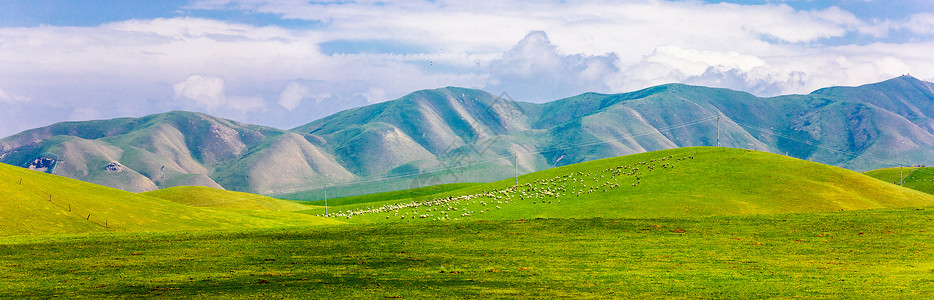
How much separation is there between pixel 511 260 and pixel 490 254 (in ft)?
8.46

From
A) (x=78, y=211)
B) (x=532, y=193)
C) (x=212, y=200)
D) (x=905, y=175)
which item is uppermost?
(x=905, y=175)

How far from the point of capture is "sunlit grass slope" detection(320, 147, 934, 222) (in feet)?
231

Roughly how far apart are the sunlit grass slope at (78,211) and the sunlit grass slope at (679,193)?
24159 millimetres

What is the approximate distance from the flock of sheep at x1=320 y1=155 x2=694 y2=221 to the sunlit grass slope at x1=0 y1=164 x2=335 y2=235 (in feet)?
67.3

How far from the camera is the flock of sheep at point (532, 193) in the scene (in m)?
81.2

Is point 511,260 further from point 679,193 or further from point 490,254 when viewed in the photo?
point 679,193

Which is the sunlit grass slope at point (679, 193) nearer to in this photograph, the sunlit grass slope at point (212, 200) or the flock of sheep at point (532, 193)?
the flock of sheep at point (532, 193)

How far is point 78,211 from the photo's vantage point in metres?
55.5

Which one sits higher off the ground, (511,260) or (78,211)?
(78,211)

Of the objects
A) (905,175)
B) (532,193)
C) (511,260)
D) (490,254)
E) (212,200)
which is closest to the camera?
(511,260)

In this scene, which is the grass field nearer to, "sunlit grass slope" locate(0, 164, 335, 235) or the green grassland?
the green grassland

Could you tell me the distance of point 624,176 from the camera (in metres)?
88.8

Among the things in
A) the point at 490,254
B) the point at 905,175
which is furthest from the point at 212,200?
the point at 905,175

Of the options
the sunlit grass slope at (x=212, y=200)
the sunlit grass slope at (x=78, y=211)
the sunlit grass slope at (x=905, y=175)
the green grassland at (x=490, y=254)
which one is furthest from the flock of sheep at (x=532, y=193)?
the sunlit grass slope at (x=905, y=175)
